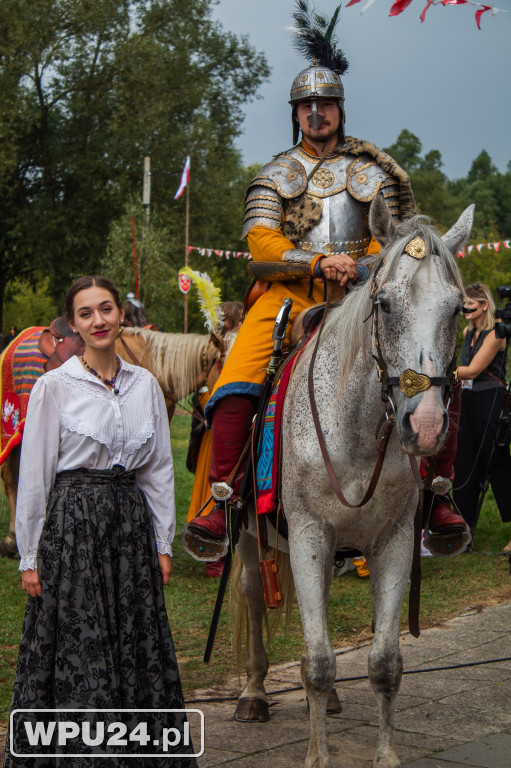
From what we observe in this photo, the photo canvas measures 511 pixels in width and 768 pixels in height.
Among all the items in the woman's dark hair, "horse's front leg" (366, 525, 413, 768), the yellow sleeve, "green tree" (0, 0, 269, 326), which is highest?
"green tree" (0, 0, 269, 326)

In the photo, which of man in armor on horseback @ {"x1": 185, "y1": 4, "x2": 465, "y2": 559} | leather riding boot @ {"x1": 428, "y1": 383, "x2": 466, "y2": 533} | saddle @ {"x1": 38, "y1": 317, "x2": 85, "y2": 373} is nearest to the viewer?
leather riding boot @ {"x1": 428, "y1": 383, "x2": 466, "y2": 533}

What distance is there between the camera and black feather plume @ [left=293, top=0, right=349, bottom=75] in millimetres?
4949

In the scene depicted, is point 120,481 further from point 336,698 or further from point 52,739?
point 336,698

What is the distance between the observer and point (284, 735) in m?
4.42

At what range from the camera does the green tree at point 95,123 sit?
105 ft

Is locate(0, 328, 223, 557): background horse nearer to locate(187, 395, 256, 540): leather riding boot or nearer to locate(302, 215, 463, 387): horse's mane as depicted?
locate(187, 395, 256, 540): leather riding boot

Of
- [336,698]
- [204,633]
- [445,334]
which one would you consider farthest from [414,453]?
[204,633]

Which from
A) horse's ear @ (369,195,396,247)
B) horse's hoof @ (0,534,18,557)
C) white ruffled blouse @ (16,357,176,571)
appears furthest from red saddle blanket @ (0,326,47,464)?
horse's ear @ (369,195,396,247)

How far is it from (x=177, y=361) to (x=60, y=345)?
3.42 feet

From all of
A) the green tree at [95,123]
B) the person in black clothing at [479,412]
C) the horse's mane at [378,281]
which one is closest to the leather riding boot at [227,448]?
the horse's mane at [378,281]

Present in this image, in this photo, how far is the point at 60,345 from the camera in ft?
24.2

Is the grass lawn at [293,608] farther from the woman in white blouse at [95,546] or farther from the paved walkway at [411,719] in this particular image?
the woman in white blouse at [95,546]

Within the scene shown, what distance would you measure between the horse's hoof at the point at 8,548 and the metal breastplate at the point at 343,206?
494 centimetres

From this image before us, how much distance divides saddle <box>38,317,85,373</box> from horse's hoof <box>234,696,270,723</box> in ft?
10.7
